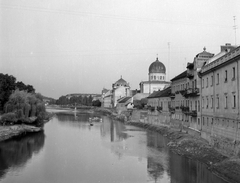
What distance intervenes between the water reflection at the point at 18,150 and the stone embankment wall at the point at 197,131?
17200 mm

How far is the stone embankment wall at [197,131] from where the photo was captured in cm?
2009

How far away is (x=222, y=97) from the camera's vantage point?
952 inches

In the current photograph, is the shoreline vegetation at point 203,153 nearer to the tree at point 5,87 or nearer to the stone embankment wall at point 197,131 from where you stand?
the stone embankment wall at point 197,131

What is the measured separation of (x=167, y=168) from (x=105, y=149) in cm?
1043

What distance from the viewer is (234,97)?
21531mm

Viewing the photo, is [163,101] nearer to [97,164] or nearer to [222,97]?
[222,97]

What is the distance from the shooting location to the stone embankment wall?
20.1 metres

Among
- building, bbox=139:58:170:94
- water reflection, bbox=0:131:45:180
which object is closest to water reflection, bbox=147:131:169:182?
water reflection, bbox=0:131:45:180

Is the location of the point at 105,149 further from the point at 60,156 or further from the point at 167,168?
the point at 167,168

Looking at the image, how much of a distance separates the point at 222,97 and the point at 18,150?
74.9 feet

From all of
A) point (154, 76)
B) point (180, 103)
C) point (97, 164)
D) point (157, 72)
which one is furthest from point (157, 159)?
point (157, 72)

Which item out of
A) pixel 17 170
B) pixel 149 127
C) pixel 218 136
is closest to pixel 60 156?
pixel 17 170

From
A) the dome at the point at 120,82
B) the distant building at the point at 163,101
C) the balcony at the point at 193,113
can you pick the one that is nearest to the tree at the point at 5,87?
the distant building at the point at 163,101

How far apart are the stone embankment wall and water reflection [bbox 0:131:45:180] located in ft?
56.4
